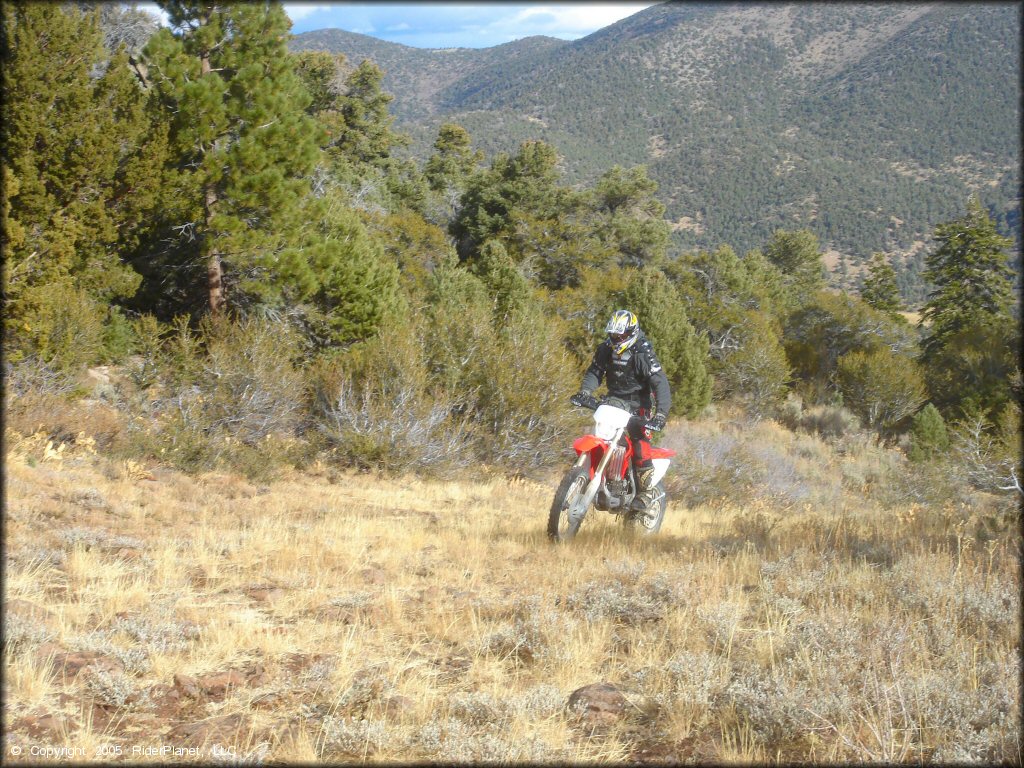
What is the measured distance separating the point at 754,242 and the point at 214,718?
96766 mm

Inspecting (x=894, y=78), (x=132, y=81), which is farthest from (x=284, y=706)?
(x=894, y=78)

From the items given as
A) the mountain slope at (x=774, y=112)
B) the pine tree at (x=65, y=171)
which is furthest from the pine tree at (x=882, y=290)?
the pine tree at (x=65, y=171)

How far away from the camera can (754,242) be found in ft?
306

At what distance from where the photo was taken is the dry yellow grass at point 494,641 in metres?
2.96

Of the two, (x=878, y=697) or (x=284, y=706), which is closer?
(x=878, y=697)

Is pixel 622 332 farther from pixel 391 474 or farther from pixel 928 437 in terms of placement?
pixel 928 437

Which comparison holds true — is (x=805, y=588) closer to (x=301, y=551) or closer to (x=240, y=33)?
(x=301, y=551)

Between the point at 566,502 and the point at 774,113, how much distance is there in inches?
5504

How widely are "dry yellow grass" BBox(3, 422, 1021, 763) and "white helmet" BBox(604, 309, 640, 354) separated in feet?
5.37

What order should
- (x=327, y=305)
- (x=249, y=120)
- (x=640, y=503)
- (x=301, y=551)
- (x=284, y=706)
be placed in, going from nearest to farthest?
(x=284, y=706), (x=301, y=551), (x=640, y=503), (x=249, y=120), (x=327, y=305)

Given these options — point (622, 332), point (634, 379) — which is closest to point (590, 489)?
point (634, 379)

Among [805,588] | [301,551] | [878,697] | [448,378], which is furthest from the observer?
[448,378]

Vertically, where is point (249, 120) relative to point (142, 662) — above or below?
above

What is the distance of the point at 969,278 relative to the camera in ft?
130
